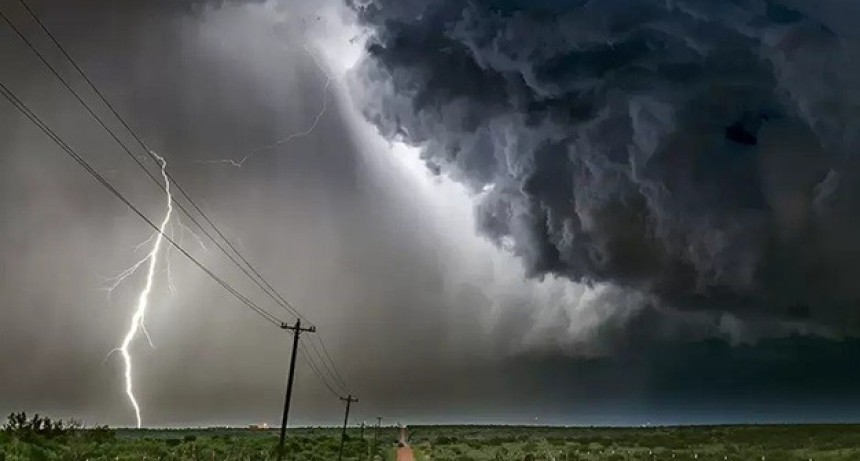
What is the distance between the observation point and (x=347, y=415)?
84250 mm

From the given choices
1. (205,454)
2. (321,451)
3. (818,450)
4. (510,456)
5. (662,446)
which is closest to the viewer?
(205,454)

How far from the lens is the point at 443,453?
84562mm

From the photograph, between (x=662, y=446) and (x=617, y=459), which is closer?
(x=617, y=459)

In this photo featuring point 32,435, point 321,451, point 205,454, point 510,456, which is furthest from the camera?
point 321,451

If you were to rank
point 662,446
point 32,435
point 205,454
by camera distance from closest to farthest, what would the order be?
point 32,435 < point 205,454 < point 662,446

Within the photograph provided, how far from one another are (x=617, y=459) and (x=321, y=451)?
103 ft

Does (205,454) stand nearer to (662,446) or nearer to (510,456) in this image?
(510,456)

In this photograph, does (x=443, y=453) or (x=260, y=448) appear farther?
(x=443, y=453)

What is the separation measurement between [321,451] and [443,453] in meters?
13.5

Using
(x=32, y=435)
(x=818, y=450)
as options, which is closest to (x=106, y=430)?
(x=32, y=435)

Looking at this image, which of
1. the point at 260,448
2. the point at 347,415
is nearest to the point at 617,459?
the point at 347,415

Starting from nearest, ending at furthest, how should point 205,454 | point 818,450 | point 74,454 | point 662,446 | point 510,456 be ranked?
point 74,454 → point 205,454 → point 818,450 → point 510,456 → point 662,446

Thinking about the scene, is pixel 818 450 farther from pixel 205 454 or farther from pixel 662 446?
pixel 205 454

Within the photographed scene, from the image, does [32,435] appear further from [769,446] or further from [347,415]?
[769,446]
